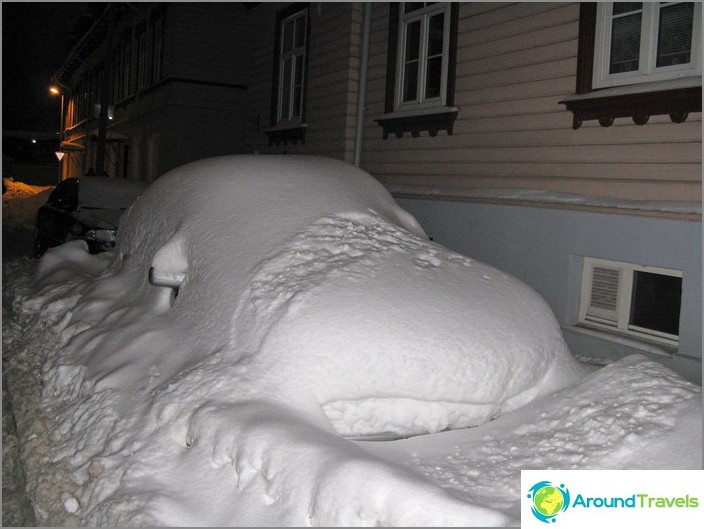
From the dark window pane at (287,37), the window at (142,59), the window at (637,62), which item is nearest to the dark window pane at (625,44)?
the window at (637,62)

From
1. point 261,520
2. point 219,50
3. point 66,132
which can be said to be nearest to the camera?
point 261,520

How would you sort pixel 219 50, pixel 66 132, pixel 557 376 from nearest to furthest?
1. pixel 557 376
2. pixel 219 50
3. pixel 66 132

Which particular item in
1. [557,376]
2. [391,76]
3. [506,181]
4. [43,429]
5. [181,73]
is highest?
[181,73]

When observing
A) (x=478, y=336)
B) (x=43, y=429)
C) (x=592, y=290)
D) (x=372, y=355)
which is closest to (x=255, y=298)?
(x=372, y=355)

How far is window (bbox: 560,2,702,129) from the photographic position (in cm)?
464

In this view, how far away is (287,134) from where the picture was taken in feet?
33.9

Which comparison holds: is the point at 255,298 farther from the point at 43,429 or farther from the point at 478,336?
the point at 43,429

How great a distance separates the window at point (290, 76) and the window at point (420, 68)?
2138 millimetres

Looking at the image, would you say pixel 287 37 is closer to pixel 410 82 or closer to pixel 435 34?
pixel 410 82

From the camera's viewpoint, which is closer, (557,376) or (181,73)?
(557,376)

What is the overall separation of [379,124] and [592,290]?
3.79 meters

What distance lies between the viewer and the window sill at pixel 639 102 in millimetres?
4570

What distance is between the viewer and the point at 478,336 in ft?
10.1

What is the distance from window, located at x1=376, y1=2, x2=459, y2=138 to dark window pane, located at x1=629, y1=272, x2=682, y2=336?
9.27 feet
